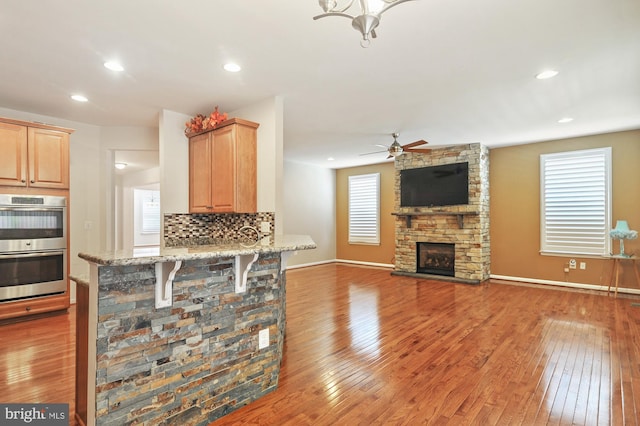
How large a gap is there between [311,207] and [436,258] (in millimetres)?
3212

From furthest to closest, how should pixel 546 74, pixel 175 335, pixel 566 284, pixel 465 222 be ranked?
pixel 465 222
pixel 566 284
pixel 546 74
pixel 175 335

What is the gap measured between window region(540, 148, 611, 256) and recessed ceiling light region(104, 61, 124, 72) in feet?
21.1

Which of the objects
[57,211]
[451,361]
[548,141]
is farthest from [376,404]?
[548,141]

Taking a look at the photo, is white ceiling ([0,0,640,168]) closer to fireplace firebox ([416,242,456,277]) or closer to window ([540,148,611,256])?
window ([540,148,611,256])

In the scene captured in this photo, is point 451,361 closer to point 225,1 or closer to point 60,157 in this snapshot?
point 225,1

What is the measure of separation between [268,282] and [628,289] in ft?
19.5

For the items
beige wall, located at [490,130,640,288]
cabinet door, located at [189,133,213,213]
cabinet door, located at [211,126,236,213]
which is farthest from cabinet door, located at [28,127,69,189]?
beige wall, located at [490,130,640,288]

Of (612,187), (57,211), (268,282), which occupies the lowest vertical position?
(268,282)

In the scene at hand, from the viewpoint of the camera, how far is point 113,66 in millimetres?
2910

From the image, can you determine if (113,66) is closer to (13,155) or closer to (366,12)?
(13,155)

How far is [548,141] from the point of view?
5.88m

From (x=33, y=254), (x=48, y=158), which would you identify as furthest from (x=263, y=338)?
(x=48, y=158)

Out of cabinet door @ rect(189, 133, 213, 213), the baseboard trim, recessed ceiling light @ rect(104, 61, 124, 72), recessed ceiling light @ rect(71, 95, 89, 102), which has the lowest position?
the baseboard trim

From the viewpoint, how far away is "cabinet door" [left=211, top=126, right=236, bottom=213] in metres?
3.63
